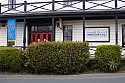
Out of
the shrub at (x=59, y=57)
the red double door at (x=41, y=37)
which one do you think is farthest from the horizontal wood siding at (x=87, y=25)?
the shrub at (x=59, y=57)

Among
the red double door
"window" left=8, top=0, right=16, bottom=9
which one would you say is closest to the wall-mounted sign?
the red double door

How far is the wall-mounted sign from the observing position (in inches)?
842

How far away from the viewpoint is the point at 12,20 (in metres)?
21.7

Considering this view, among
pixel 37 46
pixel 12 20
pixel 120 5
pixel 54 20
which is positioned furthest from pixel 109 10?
pixel 12 20

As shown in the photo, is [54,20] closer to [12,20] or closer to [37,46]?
[12,20]

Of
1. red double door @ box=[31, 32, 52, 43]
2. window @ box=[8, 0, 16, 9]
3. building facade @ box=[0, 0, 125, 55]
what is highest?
window @ box=[8, 0, 16, 9]

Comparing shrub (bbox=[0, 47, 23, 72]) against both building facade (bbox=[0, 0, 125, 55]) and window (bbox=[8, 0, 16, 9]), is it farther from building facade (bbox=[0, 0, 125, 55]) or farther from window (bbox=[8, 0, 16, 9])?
window (bbox=[8, 0, 16, 9])

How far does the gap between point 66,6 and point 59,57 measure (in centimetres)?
616

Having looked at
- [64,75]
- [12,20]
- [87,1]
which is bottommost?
[64,75]

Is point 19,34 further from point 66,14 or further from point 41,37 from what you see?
point 66,14

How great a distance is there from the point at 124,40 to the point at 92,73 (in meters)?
6.28

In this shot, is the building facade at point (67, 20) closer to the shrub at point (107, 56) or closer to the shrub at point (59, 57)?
the shrub at point (107, 56)

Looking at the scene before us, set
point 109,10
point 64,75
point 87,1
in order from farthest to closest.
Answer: point 87,1
point 109,10
point 64,75

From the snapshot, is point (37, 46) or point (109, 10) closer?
point (37, 46)
